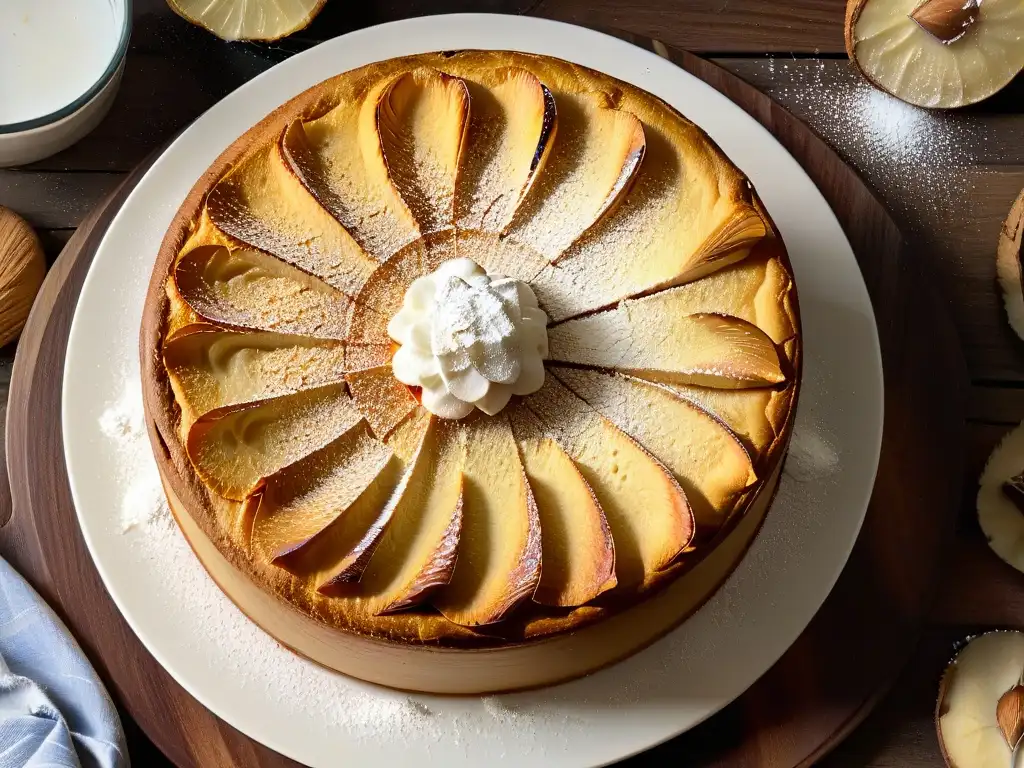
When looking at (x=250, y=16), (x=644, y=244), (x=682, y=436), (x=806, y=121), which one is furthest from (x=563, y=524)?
(x=250, y=16)

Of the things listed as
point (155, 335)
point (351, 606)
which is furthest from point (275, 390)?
point (351, 606)

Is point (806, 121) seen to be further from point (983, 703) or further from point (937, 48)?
point (983, 703)

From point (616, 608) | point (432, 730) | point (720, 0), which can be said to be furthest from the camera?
point (720, 0)

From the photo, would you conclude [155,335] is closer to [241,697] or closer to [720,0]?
[241,697]

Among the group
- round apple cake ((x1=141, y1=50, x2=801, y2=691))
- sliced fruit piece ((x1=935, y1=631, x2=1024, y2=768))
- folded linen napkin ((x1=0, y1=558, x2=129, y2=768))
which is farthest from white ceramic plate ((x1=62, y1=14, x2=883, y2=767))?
sliced fruit piece ((x1=935, y1=631, x2=1024, y2=768))

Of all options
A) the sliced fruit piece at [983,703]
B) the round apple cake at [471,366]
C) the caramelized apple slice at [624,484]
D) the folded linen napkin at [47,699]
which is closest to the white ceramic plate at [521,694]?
the round apple cake at [471,366]

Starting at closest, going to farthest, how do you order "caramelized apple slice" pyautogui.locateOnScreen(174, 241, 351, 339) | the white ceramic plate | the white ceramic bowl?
"caramelized apple slice" pyautogui.locateOnScreen(174, 241, 351, 339)
the white ceramic plate
the white ceramic bowl

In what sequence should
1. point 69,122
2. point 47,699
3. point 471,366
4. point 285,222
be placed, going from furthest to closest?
point 69,122 < point 47,699 < point 285,222 < point 471,366

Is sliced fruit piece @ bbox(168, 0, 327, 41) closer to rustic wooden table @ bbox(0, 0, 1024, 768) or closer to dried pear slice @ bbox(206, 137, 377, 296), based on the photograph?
rustic wooden table @ bbox(0, 0, 1024, 768)
